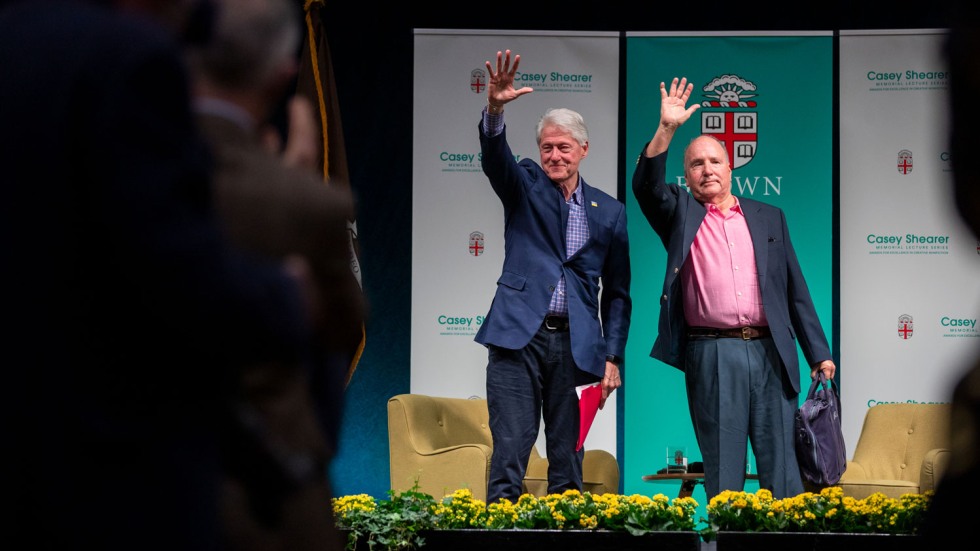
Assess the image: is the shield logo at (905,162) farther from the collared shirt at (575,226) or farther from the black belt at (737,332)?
the collared shirt at (575,226)

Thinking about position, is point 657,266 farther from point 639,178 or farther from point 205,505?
point 205,505

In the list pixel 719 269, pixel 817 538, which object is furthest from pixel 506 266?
pixel 817 538

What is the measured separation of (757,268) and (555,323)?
93 cm

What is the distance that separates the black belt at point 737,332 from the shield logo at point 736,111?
3308 mm

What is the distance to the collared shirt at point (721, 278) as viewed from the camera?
5059 millimetres

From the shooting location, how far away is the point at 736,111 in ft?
26.9

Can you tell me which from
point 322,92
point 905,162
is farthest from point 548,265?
point 905,162

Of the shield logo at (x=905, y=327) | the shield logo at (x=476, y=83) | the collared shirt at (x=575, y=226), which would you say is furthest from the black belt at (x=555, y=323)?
the shield logo at (x=905, y=327)

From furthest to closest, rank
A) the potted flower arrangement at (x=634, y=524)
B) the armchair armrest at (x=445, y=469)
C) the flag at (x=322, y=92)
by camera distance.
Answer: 1. the armchair armrest at (x=445, y=469)
2. the flag at (x=322, y=92)
3. the potted flower arrangement at (x=634, y=524)

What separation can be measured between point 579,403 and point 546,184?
1.02 meters

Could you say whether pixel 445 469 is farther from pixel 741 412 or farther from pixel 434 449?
pixel 741 412

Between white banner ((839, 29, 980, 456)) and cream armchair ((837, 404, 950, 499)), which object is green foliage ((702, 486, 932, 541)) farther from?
white banner ((839, 29, 980, 456))

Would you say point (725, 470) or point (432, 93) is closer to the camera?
point (725, 470)

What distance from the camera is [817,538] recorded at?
4379 millimetres
